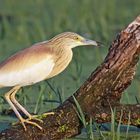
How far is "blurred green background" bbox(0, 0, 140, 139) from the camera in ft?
22.9

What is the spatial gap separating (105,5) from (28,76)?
7.64m

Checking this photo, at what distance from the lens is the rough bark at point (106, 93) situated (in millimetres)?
4996

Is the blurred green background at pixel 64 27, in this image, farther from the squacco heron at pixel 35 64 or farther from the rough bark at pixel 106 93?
the squacco heron at pixel 35 64

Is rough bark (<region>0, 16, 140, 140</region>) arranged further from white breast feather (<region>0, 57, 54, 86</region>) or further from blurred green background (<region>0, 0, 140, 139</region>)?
blurred green background (<region>0, 0, 140, 139</region>)

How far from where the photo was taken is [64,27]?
10297 mm

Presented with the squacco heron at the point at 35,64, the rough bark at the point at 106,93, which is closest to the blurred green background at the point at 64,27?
the rough bark at the point at 106,93

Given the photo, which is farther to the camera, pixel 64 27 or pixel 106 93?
pixel 64 27

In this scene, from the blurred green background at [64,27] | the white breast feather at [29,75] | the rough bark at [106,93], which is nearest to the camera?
the white breast feather at [29,75]

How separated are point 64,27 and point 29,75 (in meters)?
5.49

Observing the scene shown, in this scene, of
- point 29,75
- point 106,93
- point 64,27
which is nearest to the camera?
point 29,75

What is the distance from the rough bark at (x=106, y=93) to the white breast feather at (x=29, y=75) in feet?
0.94

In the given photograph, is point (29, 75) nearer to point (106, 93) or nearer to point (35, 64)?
point (35, 64)

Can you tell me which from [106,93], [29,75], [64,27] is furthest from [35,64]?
[64,27]

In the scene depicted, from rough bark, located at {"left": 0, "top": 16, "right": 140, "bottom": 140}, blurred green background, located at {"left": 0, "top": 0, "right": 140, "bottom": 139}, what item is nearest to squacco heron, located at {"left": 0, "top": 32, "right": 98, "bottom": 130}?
rough bark, located at {"left": 0, "top": 16, "right": 140, "bottom": 140}
